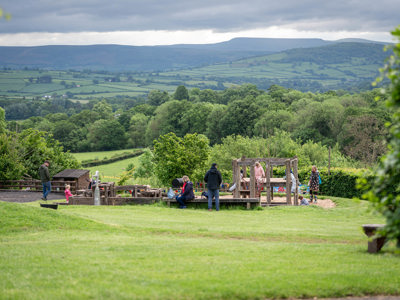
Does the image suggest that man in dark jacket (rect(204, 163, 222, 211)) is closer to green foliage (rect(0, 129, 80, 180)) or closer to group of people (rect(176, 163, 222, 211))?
group of people (rect(176, 163, 222, 211))

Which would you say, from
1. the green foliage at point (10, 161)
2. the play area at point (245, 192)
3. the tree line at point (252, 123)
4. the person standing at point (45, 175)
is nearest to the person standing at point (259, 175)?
the play area at point (245, 192)

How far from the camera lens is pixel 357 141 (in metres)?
70.8

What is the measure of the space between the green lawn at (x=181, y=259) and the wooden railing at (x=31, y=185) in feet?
62.8

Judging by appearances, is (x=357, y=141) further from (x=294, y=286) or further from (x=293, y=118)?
→ (x=294, y=286)

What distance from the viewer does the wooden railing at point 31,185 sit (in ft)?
118

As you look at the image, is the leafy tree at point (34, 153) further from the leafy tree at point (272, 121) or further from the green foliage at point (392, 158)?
the leafy tree at point (272, 121)

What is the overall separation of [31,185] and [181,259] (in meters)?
28.2

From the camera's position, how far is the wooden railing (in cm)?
3603

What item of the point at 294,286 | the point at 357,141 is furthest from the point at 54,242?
the point at 357,141

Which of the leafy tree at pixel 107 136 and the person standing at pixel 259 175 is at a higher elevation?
the person standing at pixel 259 175

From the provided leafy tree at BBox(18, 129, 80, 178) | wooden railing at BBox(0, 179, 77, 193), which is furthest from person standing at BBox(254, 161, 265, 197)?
leafy tree at BBox(18, 129, 80, 178)

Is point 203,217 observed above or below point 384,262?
below

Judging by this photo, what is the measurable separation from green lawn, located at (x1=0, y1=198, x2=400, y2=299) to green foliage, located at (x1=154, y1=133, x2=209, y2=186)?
21.2m

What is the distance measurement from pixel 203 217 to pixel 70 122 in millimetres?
121945
